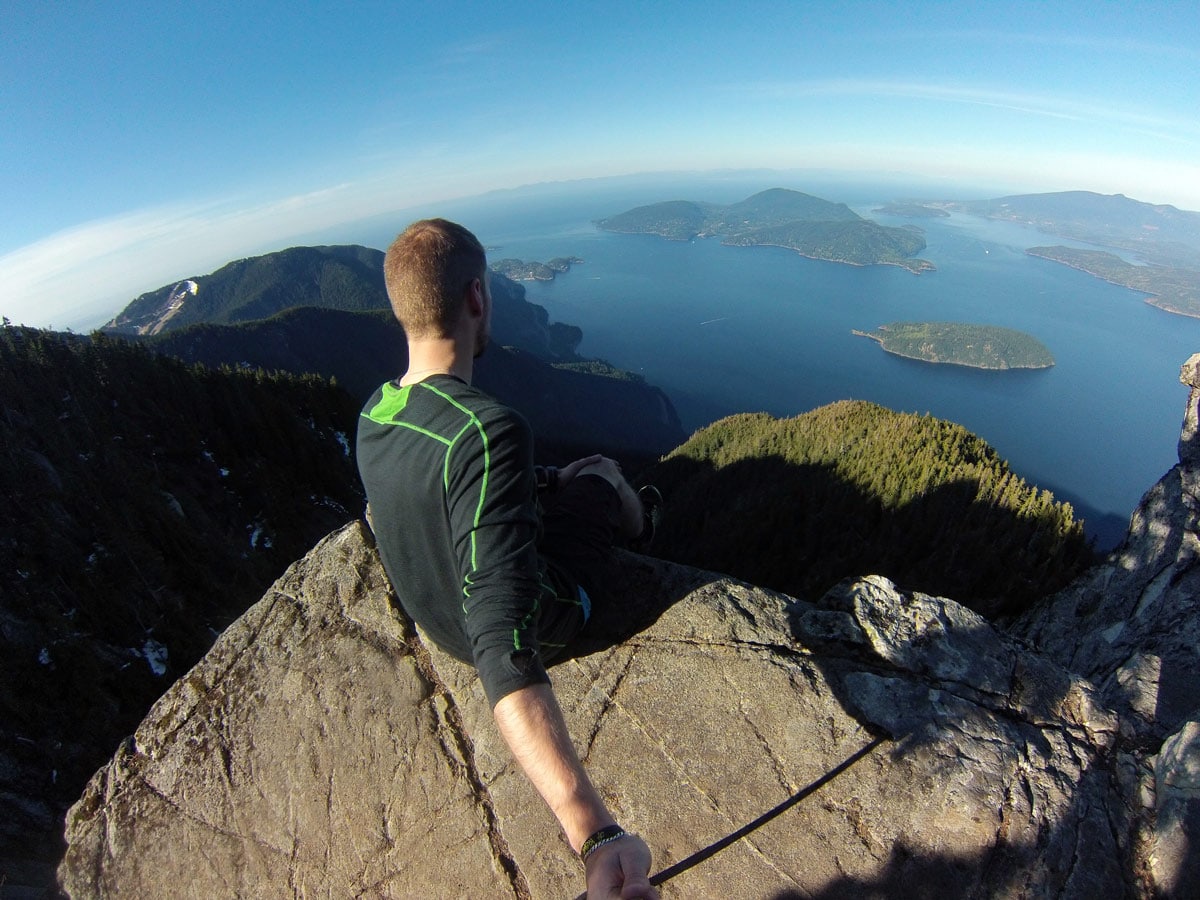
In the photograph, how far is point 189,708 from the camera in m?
4.36

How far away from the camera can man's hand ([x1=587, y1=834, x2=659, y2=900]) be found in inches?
72.4

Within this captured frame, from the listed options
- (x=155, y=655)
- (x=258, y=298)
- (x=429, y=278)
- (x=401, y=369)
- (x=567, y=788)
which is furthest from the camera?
(x=258, y=298)

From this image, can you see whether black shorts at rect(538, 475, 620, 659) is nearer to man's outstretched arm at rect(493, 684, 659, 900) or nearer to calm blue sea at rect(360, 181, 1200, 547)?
man's outstretched arm at rect(493, 684, 659, 900)

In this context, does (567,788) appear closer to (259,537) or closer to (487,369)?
(259,537)

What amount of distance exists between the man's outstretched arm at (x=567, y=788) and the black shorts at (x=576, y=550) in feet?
4.25

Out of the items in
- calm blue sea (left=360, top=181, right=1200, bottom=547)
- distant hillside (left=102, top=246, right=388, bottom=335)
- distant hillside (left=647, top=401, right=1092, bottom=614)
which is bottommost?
calm blue sea (left=360, top=181, right=1200, bottom=547)

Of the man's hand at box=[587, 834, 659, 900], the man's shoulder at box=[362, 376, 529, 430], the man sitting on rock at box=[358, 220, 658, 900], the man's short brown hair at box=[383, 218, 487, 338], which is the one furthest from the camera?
the man's short brown hair at box=[383, 218, 487, 338]

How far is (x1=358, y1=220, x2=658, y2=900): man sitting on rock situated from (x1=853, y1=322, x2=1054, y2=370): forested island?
171 meters

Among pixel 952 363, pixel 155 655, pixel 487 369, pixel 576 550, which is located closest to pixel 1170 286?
pixel 952 363

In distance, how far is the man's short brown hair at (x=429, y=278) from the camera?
9.41 ft

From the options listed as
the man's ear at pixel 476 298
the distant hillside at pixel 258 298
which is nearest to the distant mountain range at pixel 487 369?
the distant hillside at pixel 258 298

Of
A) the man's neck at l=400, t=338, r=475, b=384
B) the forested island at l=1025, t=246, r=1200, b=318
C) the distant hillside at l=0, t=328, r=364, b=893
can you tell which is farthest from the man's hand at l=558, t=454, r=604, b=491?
the forested island at l=1025, t=246, r=1200, b=318

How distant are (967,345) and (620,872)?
587ft

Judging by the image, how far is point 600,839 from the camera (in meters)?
1.96
